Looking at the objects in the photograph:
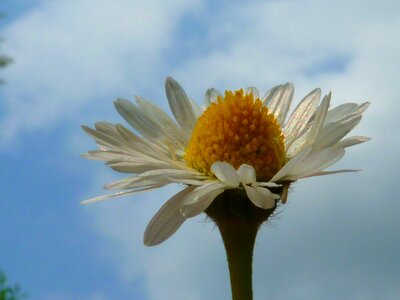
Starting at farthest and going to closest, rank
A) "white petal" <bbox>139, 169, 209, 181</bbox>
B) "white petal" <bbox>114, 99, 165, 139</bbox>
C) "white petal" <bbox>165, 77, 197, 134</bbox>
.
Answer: "white petal" <bbox>165, 77, 197, 134</bbox>
"white petal" <bbox>114, 99, 165, 139</bbox>
"white petal" <bbox>139, 169, 209, 181</bbox>

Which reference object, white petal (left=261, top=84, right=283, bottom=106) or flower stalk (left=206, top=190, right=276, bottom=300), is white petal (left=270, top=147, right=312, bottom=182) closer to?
flower stalk (left=206, top=190, right=276, bottom=300)

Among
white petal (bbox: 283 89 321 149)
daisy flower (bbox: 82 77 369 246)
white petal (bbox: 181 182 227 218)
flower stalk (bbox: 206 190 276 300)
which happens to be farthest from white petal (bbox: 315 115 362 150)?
white petal (bbox: 181 182 227 218)

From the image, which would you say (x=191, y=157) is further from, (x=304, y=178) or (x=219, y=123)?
(x=304, y=178)

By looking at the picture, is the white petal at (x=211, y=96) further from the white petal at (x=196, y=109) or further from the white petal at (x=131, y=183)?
the white petal at (x=131, y=183)

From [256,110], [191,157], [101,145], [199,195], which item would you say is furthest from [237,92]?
[199,195]

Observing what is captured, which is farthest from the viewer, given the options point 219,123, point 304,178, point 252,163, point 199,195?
point 219,123

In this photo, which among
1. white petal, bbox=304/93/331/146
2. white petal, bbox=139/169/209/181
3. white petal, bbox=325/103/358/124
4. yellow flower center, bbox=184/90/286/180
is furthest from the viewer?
white petal, bbox=325/103/358/124
